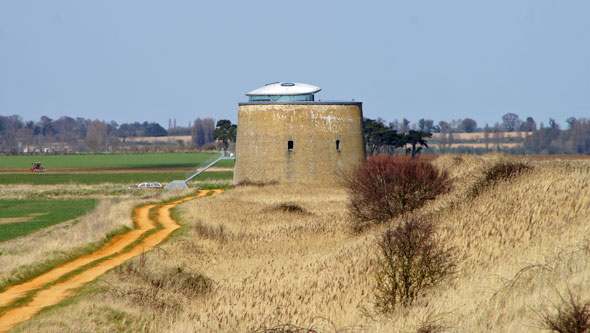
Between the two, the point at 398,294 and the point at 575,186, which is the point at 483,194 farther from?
the point at 398,294

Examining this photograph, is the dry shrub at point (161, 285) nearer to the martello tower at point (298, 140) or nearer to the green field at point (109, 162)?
the martello tower at point (298, 140)

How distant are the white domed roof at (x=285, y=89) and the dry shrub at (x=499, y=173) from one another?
28.7 metres

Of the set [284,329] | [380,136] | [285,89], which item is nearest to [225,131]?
[380,136]

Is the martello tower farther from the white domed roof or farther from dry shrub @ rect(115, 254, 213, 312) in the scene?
dry shrub @ rect(115, 254, 213, 312)

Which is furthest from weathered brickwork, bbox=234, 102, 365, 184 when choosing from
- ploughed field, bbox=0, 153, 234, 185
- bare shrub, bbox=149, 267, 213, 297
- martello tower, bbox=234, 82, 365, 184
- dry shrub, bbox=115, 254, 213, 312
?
Result: bare shrub, bbox=149, 267, 213, 297

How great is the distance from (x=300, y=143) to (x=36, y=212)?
59.4 ft

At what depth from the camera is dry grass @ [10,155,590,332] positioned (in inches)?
528

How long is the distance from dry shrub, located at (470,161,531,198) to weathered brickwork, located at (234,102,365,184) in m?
25.6

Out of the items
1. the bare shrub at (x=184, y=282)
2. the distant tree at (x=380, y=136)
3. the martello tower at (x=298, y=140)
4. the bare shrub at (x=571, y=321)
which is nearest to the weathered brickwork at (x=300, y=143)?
the martello tower at (x=298, y=140)

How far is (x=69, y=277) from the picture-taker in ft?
66.6

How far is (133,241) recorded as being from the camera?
27.9 m

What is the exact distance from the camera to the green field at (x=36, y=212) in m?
33.2

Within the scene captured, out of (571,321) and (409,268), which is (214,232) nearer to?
(409,268)

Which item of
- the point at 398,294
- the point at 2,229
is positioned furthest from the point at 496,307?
the point at 2,229
